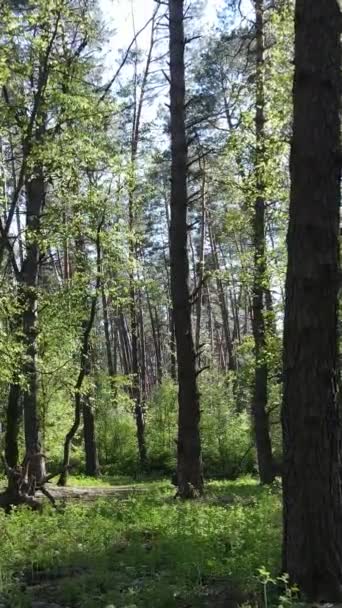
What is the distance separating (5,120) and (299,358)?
7.33 metres

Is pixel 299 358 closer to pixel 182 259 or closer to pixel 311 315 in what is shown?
pixel 311 315

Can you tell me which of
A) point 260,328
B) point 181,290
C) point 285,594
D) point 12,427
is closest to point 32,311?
point 12,427

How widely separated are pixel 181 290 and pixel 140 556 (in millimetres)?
5455

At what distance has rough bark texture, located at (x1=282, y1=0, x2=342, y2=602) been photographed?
4.63 metres

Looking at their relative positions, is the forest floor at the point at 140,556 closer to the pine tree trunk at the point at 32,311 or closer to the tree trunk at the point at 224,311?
the pine tree trunk at the point at 32,311

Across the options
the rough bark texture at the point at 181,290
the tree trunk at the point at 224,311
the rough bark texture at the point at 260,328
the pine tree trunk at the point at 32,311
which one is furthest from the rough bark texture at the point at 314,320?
the tree trunk at the point at 224,311

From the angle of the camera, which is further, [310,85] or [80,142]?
[80,142]

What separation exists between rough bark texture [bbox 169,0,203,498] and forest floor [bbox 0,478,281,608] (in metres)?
1.34

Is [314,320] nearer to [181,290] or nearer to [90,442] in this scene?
[181,290]

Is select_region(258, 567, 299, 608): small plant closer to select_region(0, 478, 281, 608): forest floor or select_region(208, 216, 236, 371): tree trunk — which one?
select_region(0, 478, 281, 608): forest floor

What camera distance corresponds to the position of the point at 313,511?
15.2ft

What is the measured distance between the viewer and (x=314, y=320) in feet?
15.6

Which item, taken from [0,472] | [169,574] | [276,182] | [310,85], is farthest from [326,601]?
[0,472]

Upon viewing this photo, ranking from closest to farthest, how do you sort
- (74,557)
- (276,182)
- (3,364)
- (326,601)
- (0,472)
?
(326,601) < (74,557) < (3,364) < (276,182) < (0,472)
